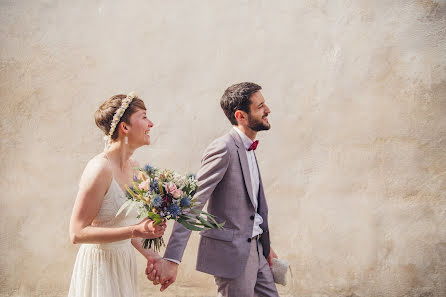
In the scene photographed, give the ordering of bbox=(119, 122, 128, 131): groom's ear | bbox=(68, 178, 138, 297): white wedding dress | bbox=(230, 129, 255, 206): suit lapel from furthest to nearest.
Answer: bbox=(230, 129, 255, 206): suit lapel < bbox=(119, 122, 128, 131): groom's ear < bbox=(68, 178, 138, 297): white wedding dress

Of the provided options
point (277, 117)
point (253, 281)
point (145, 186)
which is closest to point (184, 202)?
point (145, 186)

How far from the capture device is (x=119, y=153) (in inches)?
105

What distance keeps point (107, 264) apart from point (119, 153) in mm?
605

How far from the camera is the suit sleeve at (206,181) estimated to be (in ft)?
8.89

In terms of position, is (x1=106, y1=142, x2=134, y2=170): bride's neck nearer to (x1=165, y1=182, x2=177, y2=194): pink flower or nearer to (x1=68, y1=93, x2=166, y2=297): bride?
(x1=68, y1=93, x2=166, y2=297): bride

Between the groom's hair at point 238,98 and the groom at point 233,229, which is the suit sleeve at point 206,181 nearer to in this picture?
the groom at point 233,229

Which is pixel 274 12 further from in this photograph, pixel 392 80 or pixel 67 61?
pixel 67 61

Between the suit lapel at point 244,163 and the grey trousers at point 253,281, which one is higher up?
the suit lapel at point 244,163

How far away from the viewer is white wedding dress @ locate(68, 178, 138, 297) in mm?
2518

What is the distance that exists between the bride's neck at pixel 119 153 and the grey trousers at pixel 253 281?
0.91 metres

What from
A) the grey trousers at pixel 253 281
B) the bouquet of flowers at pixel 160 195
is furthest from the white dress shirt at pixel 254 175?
the bouquet of flowers at pixel 160 195

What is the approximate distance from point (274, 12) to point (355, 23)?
822mm

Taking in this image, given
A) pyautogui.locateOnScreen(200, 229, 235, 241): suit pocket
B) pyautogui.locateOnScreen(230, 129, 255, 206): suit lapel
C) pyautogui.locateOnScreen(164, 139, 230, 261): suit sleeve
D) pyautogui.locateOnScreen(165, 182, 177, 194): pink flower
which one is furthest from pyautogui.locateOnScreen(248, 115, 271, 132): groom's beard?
pyautogui.locateOnScreen(165, 182, 177, 194): pink flower

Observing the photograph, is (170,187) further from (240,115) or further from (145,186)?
(240,115)
